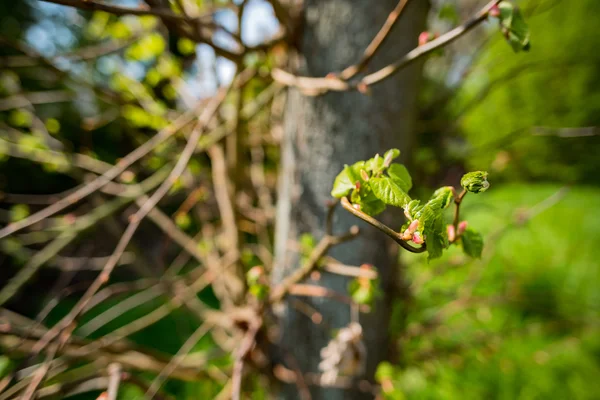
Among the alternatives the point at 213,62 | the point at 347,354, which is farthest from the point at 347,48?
the point at 347,354

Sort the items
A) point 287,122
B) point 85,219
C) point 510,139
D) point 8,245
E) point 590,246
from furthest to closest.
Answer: point 590,246 < point 8,245 < point 85,219 < point 510,139 < point 287,122

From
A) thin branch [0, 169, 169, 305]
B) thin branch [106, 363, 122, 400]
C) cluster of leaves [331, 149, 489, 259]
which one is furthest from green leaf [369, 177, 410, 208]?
thin branch [0, 169, 169, 305]

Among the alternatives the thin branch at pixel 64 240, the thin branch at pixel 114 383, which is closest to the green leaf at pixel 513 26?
the thin branch at pixel 114 383

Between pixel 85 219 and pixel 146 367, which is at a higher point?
pixel 85 219

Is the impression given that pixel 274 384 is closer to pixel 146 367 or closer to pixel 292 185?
pixel 146 367

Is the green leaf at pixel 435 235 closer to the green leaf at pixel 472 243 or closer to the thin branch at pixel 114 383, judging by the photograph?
the green leaf at pixel 472 243

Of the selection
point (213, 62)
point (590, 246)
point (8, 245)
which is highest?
point (213, 62)

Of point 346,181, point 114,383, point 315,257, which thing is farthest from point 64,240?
point 346,181
